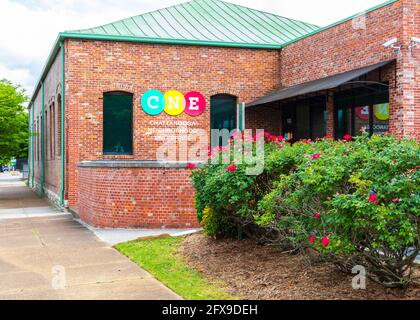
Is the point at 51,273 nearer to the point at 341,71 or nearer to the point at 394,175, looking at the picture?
the point at 394,175

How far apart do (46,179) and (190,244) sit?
16.6 meters

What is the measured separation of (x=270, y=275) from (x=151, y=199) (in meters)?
5.47

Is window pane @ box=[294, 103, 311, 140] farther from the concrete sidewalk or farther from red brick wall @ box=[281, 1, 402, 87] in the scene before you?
the concrete sidewalk

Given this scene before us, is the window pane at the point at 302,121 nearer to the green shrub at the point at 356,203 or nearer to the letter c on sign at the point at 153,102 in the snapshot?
the letter c on sign at the point at 153,102

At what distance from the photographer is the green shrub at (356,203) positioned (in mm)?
5168

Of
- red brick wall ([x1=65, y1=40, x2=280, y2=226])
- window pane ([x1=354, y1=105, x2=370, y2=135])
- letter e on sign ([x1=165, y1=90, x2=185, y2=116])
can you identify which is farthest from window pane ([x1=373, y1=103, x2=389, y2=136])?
letter e on sign ([x1=165, y1=90, x2=185, y2=116])

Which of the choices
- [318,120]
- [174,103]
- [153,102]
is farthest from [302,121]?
[153,102]

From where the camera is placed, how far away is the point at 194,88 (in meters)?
17.6

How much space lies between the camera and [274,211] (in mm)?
7023

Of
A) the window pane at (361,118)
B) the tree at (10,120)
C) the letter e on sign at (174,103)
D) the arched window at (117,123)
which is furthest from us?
the tree at (10,120)

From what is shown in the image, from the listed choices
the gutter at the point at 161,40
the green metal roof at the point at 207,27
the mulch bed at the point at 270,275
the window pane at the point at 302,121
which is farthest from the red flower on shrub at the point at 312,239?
the green metal roof at the point at 207,27

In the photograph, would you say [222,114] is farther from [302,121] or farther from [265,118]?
[302,121]

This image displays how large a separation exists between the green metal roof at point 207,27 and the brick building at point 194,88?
0.05 m

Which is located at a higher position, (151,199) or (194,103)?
(194,103)
